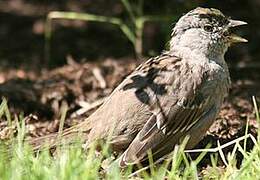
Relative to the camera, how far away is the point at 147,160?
5.41 metres

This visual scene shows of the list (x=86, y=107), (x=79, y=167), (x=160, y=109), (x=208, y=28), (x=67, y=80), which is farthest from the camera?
(x=67, y=80)

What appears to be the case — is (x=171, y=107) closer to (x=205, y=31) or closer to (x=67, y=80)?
(x=205, y=31)

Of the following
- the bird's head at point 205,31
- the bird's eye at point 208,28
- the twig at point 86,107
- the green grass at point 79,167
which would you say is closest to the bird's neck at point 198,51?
the bird's head at point 205,31

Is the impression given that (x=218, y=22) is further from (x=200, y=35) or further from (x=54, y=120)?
(x=54, y=120)

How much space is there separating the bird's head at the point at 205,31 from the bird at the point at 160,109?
0.12 meters

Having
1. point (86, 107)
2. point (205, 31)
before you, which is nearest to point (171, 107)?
point (205, 31)

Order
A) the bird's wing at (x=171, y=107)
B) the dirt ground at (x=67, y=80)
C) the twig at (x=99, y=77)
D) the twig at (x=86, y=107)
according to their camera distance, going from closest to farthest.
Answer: the bird's wing at (x=171, y=107) < the dirt ground at (x=67, y=80) < the twig at (x=86, y=107) < the twig at (x=99, y=77)

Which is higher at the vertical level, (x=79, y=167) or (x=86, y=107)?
(x=79, y=167)

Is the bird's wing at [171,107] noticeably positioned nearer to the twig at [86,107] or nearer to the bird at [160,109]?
the bird at [160,109]

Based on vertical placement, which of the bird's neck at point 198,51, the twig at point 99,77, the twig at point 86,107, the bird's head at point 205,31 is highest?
the bird's head at point 205,31

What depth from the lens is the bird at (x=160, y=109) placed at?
5.35m

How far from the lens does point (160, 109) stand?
5398 mm

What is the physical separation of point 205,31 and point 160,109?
0.85 metres

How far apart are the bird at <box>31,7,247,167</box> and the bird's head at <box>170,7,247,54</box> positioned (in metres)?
0.12
